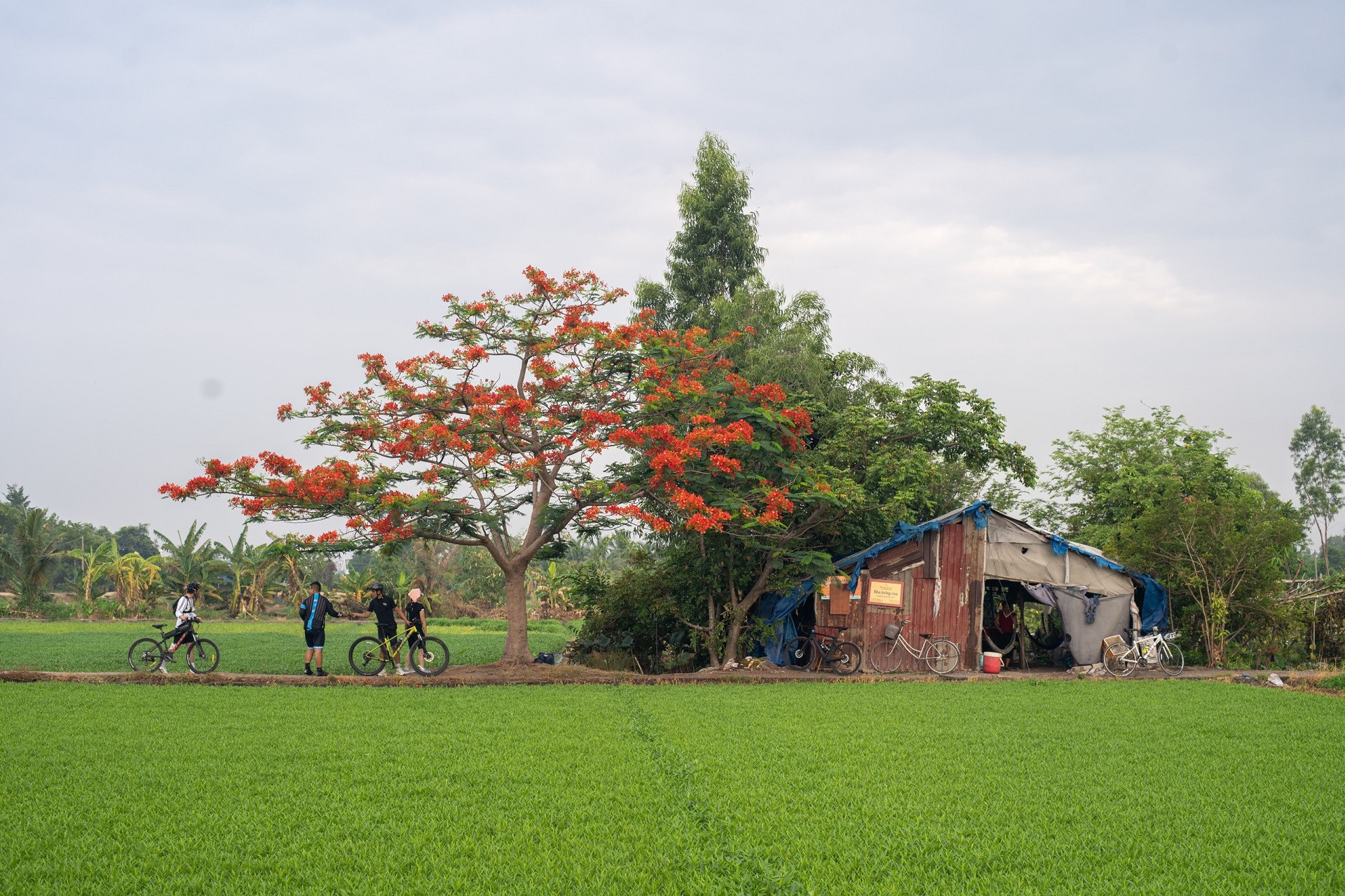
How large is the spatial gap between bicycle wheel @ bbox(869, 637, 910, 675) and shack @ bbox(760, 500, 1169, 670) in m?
0.20

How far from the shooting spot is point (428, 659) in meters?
17.1

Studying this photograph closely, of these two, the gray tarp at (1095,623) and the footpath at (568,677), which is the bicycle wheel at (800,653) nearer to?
the footpath at (568,677)

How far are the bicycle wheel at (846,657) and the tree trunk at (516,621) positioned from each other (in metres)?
5.94

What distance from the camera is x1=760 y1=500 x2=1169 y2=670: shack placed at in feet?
63.1

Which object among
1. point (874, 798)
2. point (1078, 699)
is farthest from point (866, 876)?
point (1078, 699)

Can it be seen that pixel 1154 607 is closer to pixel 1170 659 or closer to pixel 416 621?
pixel 1170 659

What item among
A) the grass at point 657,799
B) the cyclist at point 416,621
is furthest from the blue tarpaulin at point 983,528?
the cyclist at point 416,621

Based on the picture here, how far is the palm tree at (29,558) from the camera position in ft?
120

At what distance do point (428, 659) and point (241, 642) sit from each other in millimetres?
11025

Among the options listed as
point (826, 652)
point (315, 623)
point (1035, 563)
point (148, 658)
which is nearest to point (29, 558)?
point (148, 658)

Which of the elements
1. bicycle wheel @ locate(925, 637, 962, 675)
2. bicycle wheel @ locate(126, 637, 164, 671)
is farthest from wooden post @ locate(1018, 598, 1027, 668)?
bicycle wheel @ locate(126, 637, 164, 671)

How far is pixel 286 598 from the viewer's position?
141ft

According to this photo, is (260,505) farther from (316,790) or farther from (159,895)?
(159,895)

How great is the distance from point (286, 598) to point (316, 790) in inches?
1493
